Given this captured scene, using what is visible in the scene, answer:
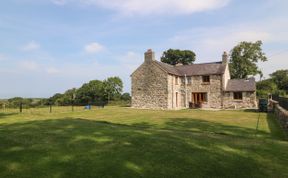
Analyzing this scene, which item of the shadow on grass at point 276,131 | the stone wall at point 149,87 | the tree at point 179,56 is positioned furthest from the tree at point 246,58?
the shadow on grass at point 276,131

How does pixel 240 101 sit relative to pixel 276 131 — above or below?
above

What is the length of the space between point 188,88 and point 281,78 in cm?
5061

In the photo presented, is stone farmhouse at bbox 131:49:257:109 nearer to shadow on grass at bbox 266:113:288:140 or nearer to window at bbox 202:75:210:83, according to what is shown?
window at bbox 202:75:210:83

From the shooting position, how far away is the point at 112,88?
43.2 m

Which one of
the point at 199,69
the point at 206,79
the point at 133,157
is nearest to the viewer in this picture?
the point at 133,157

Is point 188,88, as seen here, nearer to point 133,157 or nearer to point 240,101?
point 240,101

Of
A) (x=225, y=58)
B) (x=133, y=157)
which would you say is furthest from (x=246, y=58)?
(x=133, y=157)

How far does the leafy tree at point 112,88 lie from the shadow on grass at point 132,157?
111 feet

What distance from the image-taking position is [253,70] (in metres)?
45.7

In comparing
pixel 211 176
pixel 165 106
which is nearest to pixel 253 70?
pixel 165 106

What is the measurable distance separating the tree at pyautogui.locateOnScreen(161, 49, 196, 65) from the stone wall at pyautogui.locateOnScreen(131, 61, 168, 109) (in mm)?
28268

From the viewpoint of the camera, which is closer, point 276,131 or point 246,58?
point 276,131

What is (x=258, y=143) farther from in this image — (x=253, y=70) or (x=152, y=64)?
(x=253, y=70)

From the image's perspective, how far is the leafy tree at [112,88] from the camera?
42.3m
